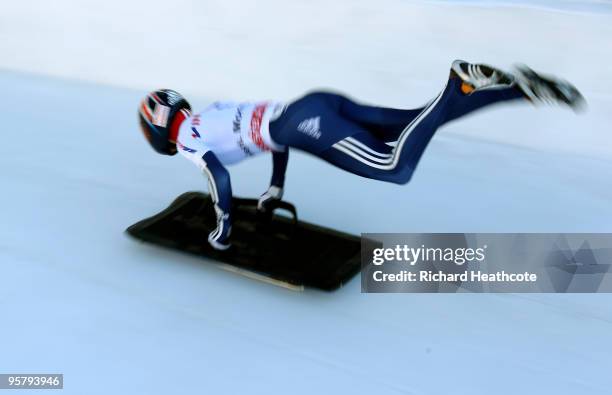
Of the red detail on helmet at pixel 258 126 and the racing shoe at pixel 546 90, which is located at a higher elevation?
the racing shoe at pixel 546 90

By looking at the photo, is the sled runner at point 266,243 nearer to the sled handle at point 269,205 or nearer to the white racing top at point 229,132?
the sled handle at point 269,205

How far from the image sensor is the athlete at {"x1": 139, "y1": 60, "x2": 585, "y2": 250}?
2.17 metres

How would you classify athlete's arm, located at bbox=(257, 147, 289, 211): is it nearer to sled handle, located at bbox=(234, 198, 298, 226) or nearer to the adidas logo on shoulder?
sled handle, located at bbox=(234, 198, 298, 226)

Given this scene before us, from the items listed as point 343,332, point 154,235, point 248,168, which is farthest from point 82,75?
point 343,332

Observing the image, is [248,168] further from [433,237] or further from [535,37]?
[535,37]

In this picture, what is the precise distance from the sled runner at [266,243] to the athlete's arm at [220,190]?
0.28ft

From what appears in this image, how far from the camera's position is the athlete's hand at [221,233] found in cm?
265

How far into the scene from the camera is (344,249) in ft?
8.96

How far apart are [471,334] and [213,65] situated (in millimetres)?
2968

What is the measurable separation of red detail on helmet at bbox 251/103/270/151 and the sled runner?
321 millimetres

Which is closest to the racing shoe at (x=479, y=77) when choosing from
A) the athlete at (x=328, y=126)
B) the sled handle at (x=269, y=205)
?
the athlete at (x=328, y=126)

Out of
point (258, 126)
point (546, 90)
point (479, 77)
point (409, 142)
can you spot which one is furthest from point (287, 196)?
point (546, 90)

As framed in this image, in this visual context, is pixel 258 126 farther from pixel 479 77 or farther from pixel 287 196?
pixel 287 196

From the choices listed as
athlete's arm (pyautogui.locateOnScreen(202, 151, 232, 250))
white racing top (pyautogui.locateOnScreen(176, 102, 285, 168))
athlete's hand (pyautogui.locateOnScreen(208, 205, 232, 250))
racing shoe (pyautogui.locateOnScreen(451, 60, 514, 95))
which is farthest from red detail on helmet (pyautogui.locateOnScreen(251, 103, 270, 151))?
racing shoe (pyautogui.locateOnScreen(451, 60, 514, 95))
